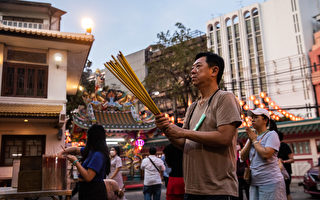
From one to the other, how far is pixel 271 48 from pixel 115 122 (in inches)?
1213

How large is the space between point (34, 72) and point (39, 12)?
152 inches

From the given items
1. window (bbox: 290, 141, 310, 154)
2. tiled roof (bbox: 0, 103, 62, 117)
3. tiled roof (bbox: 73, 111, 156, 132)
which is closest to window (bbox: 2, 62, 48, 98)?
tiled roof (bbox: 0, 103, 62, 117)

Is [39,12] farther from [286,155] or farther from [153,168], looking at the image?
[286,155]

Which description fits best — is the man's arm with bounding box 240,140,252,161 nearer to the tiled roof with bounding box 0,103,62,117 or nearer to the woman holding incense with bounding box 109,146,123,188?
the woman holding incense with bounding box 109,146,123,188

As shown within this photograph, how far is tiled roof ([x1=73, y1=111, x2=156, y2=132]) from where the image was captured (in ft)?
58.0

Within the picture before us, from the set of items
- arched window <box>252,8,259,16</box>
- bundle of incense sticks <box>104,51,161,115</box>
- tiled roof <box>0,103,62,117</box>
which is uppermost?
arched window <box>252,8,259,16</box>

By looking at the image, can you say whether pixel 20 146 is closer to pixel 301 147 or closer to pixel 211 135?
pixel 211 135

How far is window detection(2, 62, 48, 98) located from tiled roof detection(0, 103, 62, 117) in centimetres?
95

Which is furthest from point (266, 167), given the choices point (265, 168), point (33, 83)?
point (33, 83)

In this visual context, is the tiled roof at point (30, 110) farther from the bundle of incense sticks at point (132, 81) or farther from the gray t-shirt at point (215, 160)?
the gray t-shirt at point (215, 160)

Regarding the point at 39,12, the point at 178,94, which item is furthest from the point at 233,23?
the point at 39,12

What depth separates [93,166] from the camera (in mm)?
3498

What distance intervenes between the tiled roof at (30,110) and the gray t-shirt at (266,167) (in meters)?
9.65

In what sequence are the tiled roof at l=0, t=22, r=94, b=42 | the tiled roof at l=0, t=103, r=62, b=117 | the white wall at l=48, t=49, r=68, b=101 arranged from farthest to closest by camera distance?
the white wall at l=48, t=49, r=68, b=101, the tiled roof at l=0, t=22, r=94, b=42, the tiled roof at l=0, t=103, r=62, b=117
